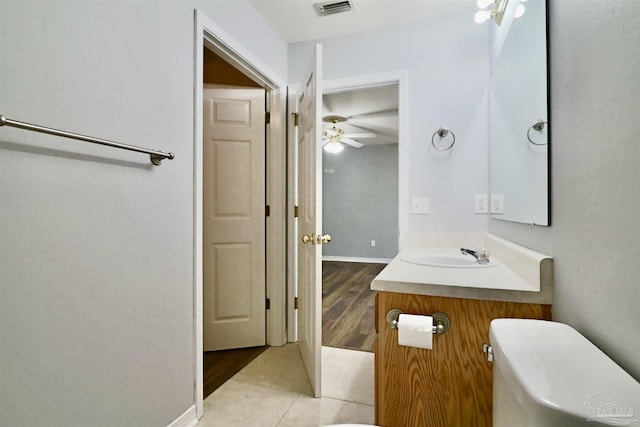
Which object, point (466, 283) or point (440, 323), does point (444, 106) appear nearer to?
point (466, 283)

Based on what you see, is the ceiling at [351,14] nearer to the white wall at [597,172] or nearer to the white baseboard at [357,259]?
the white wall at [597,172]

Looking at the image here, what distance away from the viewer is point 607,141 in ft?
2.41

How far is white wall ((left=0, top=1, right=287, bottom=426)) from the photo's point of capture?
0.90 m

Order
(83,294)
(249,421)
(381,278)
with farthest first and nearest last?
(249,421) < (381,278) < (83,294)

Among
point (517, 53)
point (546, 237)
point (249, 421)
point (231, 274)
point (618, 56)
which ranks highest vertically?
point (517, 53)

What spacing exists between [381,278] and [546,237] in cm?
59

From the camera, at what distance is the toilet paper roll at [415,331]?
3.53ft

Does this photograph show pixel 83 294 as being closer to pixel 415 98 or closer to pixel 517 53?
pixel 517 53

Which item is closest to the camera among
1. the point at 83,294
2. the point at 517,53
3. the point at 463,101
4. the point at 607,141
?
the point at 607,141

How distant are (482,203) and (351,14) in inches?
60.7

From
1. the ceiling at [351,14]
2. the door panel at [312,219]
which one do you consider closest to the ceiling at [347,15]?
the ceiling at [351,14]

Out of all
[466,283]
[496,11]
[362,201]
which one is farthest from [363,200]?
[466,283]

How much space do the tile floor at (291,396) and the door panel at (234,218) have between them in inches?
14.7

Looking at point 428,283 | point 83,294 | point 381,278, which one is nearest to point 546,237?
point 428,283
